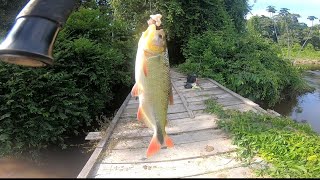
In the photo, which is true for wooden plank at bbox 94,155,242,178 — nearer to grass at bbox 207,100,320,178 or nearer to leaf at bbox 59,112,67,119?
grass at bbox 207,100,320,178

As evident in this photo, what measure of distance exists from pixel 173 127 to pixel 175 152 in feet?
3.87

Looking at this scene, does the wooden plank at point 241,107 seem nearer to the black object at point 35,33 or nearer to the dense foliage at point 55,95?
the dense foliage at point 55,95

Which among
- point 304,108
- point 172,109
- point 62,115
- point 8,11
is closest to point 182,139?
point 172,109

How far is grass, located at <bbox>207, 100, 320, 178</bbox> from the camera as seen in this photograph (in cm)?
379

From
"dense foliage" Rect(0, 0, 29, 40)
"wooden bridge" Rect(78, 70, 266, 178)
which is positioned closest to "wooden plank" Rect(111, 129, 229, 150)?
"wooden bridge" Rect(78, 70, 266, 178)

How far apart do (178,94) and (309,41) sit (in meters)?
33.8

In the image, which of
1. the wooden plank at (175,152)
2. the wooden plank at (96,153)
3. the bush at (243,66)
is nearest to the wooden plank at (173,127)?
the wooden plank at (96,153)

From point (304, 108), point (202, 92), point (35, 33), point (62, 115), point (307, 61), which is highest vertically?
point (35, 33)

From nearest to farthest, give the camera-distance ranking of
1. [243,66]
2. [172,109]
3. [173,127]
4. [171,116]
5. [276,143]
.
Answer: [276,143] < [173,127] < [171,116] < [172,109] < [243,66]

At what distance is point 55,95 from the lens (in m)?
5.96

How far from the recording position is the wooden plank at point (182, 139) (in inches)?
193

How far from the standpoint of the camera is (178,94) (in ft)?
27.8

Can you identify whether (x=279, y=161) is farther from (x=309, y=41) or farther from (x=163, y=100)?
A: (x=309, y=41)

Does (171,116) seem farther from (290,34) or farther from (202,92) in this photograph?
(290,34)
